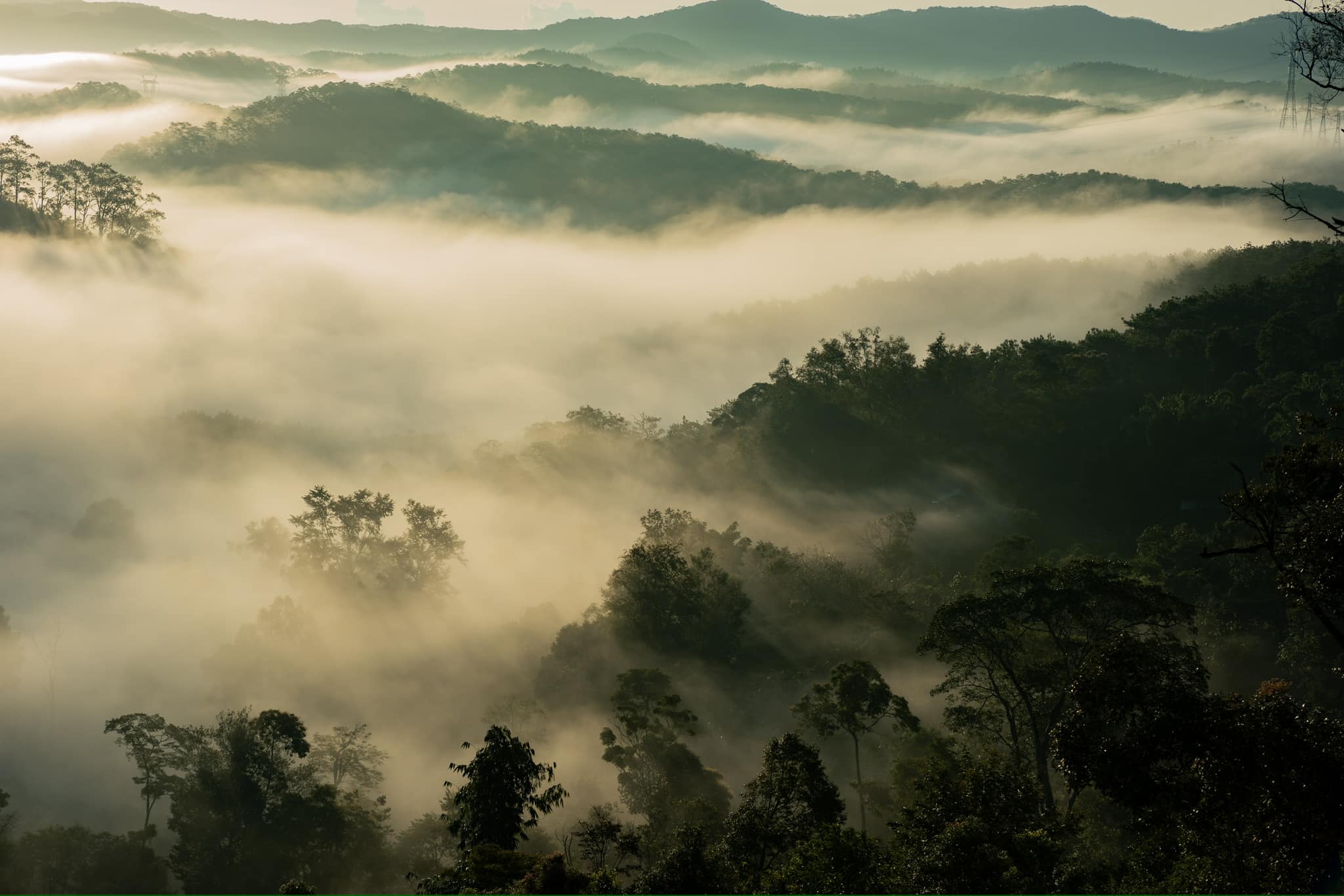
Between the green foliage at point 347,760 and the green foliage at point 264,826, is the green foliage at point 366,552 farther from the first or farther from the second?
the green foliage at point 264,826

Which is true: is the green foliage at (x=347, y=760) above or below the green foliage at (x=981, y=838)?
below

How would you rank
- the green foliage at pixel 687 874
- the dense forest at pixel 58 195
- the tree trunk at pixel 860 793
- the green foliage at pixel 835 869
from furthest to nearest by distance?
1. the dense forest at pixel 58 195
2. the tree trunk at pixel 860 793
3. the green foliage at pixel 687 874
4. the green foliage at pixel 835 869

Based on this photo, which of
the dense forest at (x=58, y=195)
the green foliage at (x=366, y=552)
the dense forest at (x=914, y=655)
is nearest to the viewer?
the dense forest at (x=914, y=655)

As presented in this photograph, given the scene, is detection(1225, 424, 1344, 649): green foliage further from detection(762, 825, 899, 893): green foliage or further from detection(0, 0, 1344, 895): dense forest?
detection(762, 825, 899, 893): green foliage

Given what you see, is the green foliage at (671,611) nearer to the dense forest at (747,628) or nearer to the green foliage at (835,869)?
the dense forest at (747,628)

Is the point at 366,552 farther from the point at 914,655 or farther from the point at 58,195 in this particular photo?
the point at 58,195

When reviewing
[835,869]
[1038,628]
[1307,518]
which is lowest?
[835,869]

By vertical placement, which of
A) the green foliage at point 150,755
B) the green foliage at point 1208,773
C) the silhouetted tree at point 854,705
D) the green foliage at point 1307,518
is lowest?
the green foliage at point 150,755

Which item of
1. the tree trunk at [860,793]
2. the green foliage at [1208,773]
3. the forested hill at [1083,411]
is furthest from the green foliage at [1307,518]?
the forested hill at [1083,411]

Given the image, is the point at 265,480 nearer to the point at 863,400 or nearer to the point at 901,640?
the point at 863,400

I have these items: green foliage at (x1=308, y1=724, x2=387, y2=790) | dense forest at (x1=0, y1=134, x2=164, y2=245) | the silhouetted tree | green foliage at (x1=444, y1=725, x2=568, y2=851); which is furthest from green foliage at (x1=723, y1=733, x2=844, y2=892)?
dense forest at (x1=0, y1=134, x2=164, y2=245)

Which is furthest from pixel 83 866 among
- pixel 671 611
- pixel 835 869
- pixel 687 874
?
pixel 835 869

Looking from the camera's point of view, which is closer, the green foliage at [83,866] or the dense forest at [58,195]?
the green foliage at [83,866]

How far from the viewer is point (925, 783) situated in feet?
77.6
